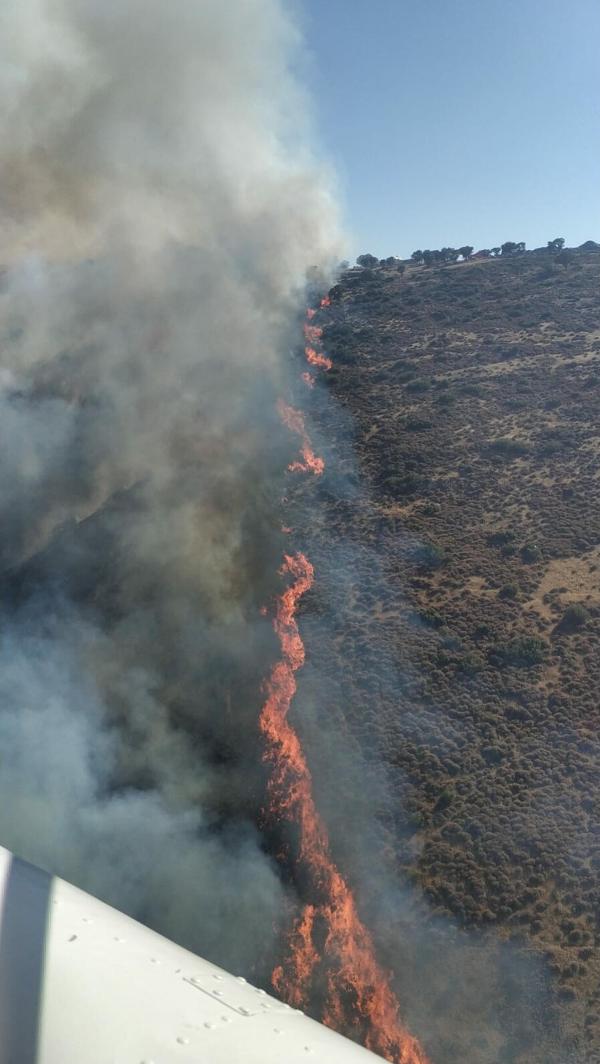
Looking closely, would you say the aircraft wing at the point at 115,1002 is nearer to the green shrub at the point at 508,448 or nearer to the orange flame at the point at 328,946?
the orange flame at the point at 328,946

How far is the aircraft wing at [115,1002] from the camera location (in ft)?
17.9

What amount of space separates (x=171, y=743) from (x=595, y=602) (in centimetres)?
1848

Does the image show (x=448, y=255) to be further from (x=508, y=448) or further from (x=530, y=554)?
(x=530, y=554)

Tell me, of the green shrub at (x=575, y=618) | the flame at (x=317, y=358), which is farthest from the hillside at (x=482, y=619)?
the flame at (x=317, y=358)

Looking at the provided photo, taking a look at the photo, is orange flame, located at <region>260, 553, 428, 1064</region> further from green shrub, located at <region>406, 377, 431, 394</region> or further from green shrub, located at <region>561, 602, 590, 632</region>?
green shrub, located at <region>406, 377, 431, 394</region>

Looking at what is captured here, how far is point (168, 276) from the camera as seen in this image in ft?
173

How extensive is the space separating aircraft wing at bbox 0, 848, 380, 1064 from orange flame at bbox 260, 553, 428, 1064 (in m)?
11.6

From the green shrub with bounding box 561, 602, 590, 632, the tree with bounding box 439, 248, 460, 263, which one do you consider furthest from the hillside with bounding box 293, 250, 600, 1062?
the tree with bounding box 439, 248, 460, 263

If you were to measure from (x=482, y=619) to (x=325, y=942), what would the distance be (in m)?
15.4

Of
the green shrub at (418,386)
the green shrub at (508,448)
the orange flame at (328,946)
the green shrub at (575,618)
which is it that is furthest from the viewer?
the green shrub at (418,386)

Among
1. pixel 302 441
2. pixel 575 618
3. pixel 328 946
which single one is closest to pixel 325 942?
pixel 328 946

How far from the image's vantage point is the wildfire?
16781 mm

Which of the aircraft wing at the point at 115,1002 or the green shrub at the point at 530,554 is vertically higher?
the green shrub at the point at 530,554

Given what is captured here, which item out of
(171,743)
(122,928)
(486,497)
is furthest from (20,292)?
(122,928)
